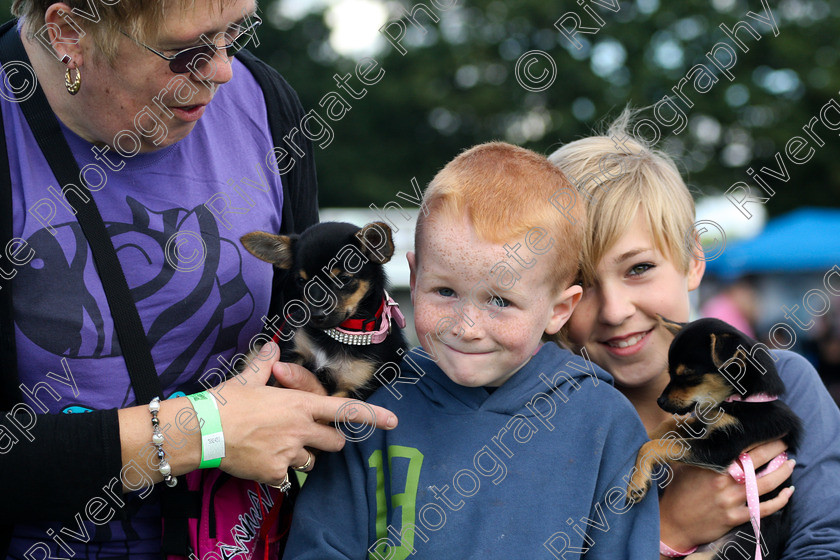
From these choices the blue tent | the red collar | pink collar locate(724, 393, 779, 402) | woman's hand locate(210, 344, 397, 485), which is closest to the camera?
woman's hand locate(210, 344, 397, 485)

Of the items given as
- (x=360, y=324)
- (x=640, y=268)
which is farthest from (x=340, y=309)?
(x=640, y=268)

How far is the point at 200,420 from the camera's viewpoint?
203 centimetres

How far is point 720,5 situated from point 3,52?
28.1m

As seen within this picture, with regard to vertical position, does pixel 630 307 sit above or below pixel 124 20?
below

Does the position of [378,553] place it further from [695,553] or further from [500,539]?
[695,553]

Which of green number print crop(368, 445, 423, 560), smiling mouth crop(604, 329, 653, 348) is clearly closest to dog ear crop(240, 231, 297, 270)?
green number print crop(368, 445, 423, 560)

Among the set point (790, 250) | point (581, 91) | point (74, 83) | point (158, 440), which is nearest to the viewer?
point (158, 440)

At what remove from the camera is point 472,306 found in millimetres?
2119

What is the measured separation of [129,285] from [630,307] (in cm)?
167

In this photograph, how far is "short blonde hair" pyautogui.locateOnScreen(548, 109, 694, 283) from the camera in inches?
104

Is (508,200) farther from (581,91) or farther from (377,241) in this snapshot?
(581,91)

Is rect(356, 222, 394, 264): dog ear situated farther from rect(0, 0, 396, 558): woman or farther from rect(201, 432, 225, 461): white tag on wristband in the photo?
rect(201, 432, 225, 461): white tag on wristband

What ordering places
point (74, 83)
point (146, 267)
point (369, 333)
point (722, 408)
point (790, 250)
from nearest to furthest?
point (74, 83) → point (146, 267) → point (722, 408) → point (369, 333) → point (790, 250)

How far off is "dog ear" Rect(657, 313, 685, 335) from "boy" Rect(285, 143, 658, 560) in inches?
20.6
